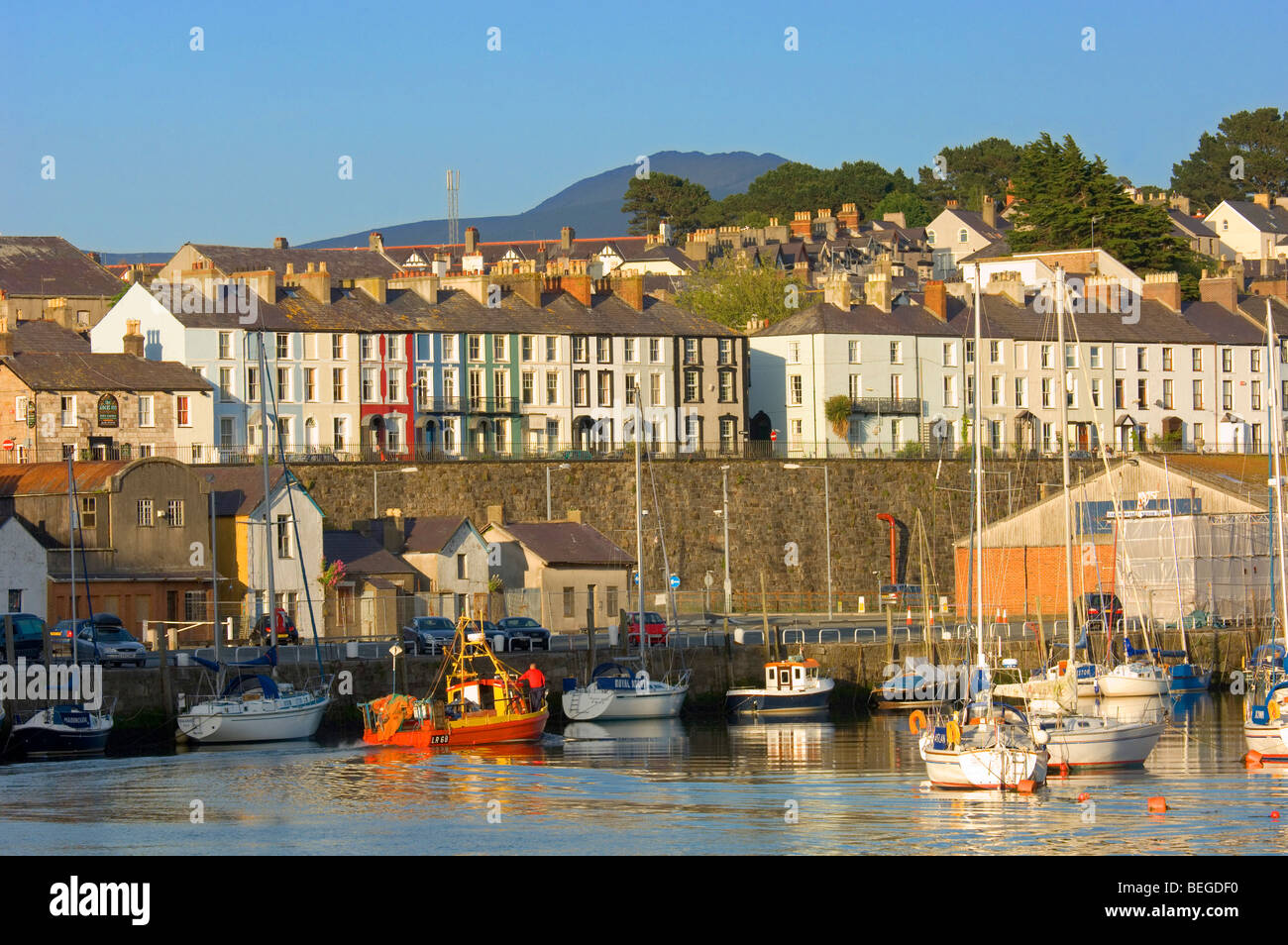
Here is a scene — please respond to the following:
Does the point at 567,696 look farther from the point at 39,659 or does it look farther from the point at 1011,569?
the point at 1011,569

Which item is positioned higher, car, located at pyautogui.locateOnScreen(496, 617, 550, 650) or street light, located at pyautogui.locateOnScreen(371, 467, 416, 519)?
street light, located at pyautogui.locateOnScreen(371, 467, 416, 519)

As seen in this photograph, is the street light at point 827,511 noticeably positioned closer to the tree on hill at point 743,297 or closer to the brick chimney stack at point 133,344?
the tree on hill at point 743,297

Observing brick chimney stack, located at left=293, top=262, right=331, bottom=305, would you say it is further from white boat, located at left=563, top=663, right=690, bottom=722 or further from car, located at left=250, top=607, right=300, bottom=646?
white boat, located at left=563, top=663, right=690, bottom=722

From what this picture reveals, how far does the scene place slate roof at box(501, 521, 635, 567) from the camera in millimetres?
68062

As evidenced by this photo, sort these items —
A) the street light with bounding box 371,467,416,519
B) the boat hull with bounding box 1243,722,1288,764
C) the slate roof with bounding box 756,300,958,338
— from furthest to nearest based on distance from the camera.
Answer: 1. the slate roof with bounding box 756,300,958,338
2. the street light with bounding box 371,467,416,519
3. the boat hull with bounding box 1243,722,1288,764

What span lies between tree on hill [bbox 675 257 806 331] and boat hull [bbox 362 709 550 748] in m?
62.9

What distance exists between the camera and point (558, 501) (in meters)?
77.6

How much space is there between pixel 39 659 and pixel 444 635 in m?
10.9

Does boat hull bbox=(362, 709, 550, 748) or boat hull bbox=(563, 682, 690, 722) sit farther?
boat hull bbox=(563, 682, 690, 722)

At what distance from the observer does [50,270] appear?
111688 mm

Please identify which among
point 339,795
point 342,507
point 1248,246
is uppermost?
point 1248,246

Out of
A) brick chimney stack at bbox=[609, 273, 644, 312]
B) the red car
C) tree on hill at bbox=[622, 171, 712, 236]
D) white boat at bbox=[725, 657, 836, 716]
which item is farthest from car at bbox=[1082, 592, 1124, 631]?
tree on hill at bbox=[622, 171, 712, 236]

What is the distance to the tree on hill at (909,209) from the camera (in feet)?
586
